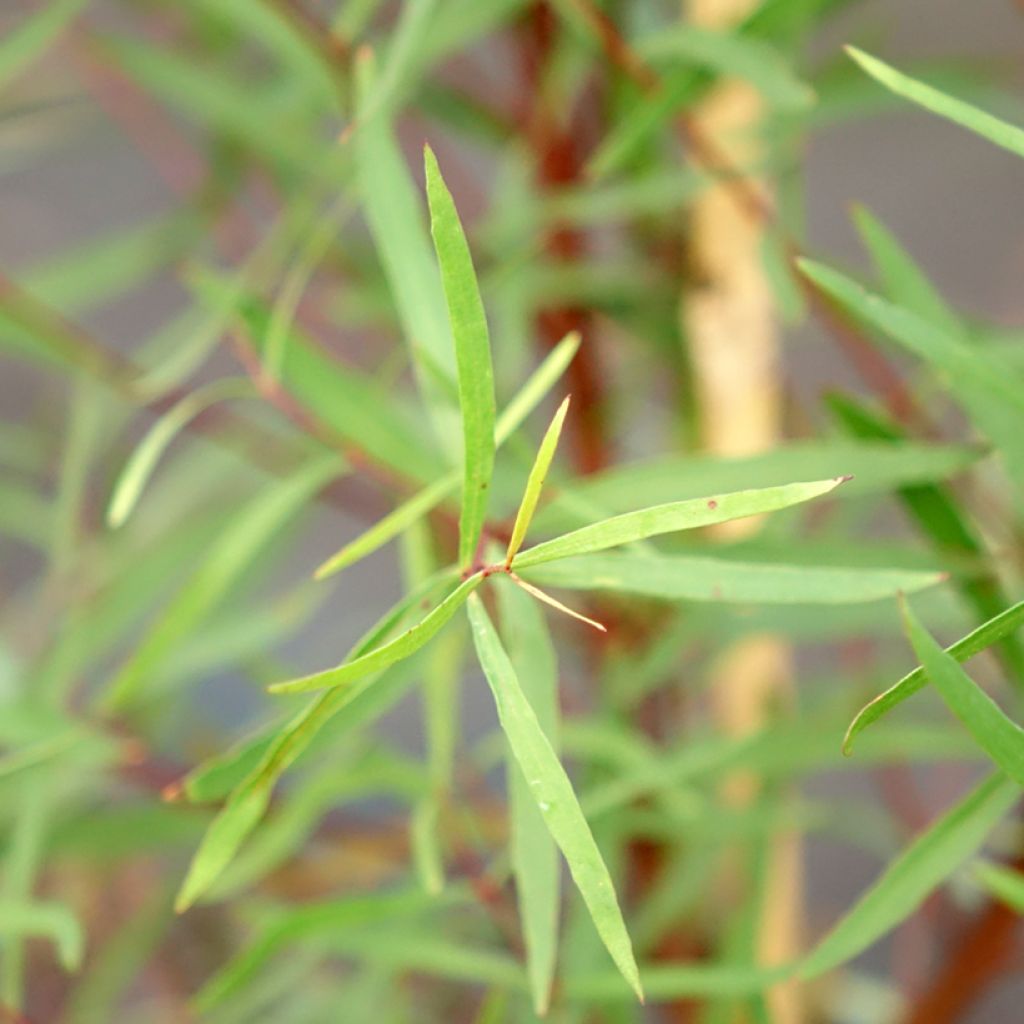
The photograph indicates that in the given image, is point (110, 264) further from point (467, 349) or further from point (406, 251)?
point (467, 349)

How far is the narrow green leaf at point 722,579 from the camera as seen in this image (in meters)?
0.22

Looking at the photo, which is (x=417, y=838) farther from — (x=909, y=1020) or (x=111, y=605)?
(x=909, y=1020)

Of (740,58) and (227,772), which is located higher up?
(740,58)

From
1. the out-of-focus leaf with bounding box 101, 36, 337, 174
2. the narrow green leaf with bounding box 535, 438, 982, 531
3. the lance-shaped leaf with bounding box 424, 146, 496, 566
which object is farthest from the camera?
the out-of-focus leaf with bounding box 101, 36, 337, 174

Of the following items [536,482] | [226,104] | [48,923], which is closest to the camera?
[536,482]

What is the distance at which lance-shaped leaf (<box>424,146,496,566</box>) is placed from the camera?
177 millimetres

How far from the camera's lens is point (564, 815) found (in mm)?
186

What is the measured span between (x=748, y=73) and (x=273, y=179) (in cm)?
28

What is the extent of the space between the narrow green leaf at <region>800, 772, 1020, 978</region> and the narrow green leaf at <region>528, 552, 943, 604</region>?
0.15 feet

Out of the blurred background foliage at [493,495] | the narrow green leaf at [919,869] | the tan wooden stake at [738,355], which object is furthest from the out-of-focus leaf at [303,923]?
the tan wooden stake at [738,355]

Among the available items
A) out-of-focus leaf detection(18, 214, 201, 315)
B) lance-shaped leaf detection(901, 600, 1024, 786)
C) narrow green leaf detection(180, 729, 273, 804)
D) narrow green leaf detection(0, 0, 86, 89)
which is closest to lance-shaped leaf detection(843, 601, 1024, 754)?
lance-shaped leaf detection(901, 600, 1024, 786)

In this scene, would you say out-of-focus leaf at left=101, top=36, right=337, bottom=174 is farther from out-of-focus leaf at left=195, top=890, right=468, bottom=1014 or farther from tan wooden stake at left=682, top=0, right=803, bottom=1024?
out-of-focus leaf at left=195, top=890, right=468, bottom=1014

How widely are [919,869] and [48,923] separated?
0.18 m

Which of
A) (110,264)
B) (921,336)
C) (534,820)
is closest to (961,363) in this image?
(921,336)
